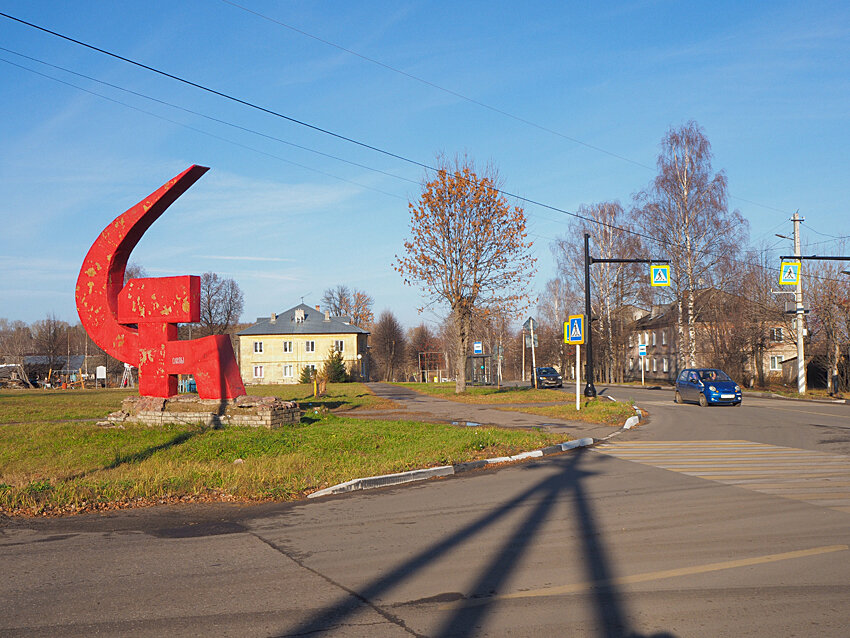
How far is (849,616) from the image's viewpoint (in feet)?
16.1

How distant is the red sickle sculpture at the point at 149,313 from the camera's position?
59.0 feet

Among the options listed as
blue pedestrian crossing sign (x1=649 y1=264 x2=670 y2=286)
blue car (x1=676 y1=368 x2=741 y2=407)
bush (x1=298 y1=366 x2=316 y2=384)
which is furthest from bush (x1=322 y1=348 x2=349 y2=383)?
blue pedestrian crossing sign (x1=649 y1=264 x2=670 y2=286)

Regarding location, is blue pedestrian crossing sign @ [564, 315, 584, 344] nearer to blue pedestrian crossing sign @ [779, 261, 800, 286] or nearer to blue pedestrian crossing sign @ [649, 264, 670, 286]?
blue pedestrian crossing sign @ [649, 264, 670, 286]

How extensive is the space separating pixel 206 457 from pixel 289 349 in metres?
67.2

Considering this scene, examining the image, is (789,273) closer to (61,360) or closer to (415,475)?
(415,475)

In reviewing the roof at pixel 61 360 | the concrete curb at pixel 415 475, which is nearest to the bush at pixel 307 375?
the roof at pixel 61 360

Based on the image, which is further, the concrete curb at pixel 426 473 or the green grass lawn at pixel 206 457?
the concrete curb at pixel 426 473

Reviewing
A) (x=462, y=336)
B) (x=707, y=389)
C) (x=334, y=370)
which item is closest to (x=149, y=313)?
(x=462, y=336)

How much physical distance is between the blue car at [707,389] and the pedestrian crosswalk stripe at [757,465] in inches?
510

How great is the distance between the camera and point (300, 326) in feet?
266

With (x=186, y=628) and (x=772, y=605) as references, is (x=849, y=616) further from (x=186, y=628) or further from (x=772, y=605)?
(x=186, y=628)

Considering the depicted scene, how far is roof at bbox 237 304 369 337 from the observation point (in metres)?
79.5

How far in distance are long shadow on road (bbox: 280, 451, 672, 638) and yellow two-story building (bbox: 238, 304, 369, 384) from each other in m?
70.4

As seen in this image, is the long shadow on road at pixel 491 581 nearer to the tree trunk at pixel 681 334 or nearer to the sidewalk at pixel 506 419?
the sidewalk at pixel 506 419
